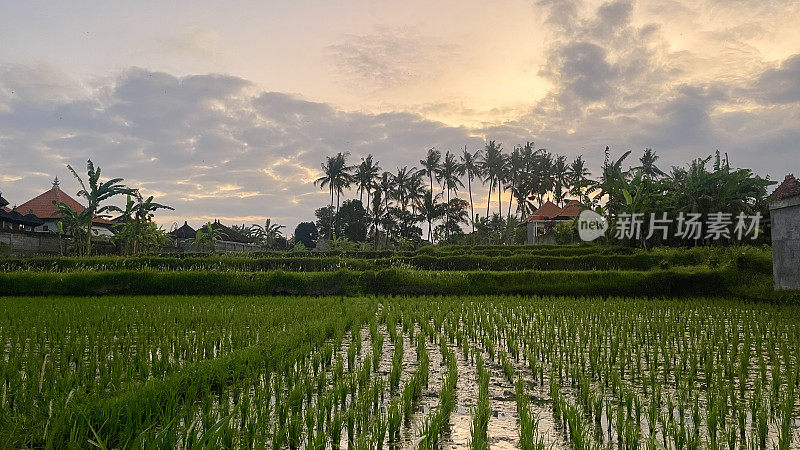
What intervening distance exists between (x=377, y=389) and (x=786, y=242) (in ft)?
33.6

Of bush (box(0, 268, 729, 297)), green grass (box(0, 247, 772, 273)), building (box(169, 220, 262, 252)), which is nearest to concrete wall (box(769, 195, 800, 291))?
bush (box(0, 268, 729, 297))

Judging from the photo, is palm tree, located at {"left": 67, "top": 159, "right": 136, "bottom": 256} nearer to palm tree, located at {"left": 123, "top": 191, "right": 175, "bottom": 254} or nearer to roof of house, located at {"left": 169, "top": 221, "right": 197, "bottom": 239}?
palm tree, located at {"left": 123, "top": 191, "right": 175, "bottom": 254}

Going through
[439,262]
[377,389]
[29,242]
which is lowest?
[377,389]

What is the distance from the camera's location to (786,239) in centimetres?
1010

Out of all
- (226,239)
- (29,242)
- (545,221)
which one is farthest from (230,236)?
(545,221)

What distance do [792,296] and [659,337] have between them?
5.90 m

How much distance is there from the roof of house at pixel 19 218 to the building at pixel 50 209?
1.72 feet

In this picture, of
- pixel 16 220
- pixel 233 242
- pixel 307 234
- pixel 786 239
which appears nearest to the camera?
pixel 786 239

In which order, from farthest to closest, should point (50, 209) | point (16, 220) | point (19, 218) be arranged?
point (50, 209), point (19, 218), point (16, 220)

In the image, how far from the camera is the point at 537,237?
31.6 metres

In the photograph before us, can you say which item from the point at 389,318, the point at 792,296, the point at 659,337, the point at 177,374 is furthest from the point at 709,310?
the point at 177,374

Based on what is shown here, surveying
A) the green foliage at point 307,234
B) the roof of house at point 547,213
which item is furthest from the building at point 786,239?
the green foliage at point 307,234

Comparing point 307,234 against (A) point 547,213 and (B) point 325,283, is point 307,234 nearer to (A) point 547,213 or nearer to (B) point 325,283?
(A) point 547,213

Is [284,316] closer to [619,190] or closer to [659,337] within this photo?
[659,337]
